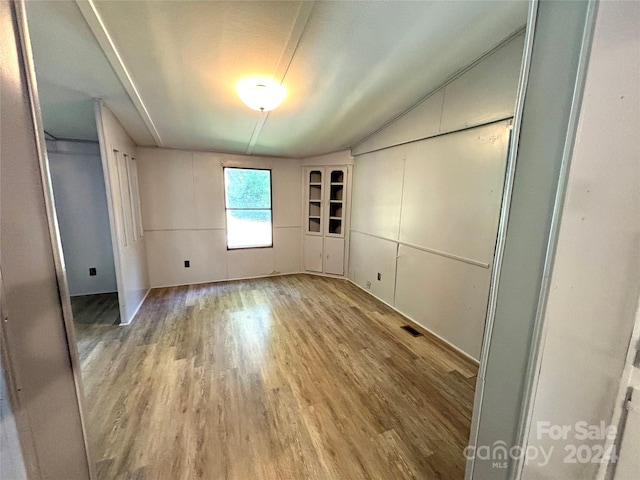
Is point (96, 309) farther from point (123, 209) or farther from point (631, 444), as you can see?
point (631, 444)

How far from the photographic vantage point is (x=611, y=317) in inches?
24.5

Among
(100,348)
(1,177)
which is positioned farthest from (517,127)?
(100,348)

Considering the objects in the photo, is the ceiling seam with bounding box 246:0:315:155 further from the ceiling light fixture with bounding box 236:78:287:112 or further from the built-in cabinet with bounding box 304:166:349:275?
the built-in cabinet with bounding box 304:166:349:275

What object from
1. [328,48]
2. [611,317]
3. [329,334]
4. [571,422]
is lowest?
Result: [329,334]

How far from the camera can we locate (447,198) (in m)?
2.52

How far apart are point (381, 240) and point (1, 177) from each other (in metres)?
3.46

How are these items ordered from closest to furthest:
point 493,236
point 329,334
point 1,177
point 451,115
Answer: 1. point 1,177
2. point 493,236
3. point 451,115
4. point 329,334

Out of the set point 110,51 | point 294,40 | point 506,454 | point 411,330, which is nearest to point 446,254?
point 411,330

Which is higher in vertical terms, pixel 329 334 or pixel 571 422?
pixel 571 422

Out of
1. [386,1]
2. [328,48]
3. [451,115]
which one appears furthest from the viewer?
[451,115]

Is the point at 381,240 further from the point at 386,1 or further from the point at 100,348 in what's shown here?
the point at 100,348

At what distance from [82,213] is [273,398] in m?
3.92

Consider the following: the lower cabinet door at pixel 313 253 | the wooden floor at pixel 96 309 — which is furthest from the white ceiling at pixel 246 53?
the lower cabinet door at pixel 313 253

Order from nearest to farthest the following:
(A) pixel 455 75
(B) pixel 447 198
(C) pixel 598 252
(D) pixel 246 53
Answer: (C) pixel 598 252 → (D) pixel 246 53 → (A) pixel 455 75 → (B) pixel 447 198
